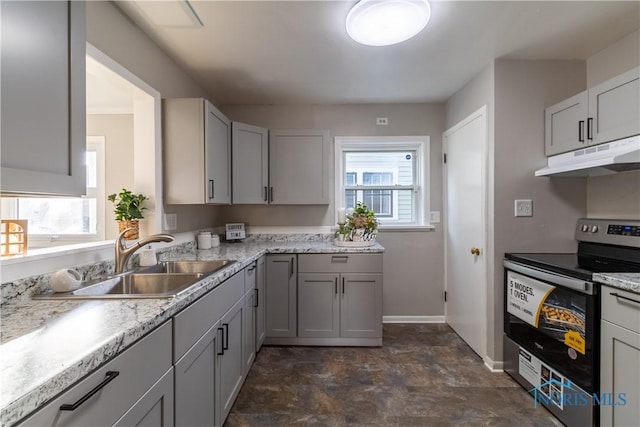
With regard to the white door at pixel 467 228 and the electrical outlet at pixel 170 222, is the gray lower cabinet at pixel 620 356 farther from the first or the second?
the electrical outlet at pixel 170 222

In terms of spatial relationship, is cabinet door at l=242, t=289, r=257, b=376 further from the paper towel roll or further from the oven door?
the oven door

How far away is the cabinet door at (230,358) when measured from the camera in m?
1.59

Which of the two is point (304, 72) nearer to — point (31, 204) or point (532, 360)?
point (532, 360)

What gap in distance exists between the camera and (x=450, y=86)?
2.83 m

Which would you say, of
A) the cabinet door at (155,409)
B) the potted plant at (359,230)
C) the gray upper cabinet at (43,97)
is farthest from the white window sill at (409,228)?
the gray upper cabinet at (43,97)

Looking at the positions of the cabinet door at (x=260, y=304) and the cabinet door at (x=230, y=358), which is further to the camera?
the cabinet door at (x=260, y=304)

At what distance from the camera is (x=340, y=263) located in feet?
8.80

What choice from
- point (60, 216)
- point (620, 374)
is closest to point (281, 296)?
point (620, 374)

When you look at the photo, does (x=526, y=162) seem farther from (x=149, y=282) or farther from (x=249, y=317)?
(x=149, y=282)

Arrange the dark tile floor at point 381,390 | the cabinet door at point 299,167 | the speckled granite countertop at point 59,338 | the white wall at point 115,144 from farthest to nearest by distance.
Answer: the white wall at point 115,144
the cabinet door at point 299,167
the dark tile floor at point 381,390
the speckled granite countertop at point 59,338

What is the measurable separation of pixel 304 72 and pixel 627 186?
2.48m

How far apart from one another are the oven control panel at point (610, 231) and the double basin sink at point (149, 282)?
244 cm

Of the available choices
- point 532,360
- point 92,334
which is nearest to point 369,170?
point 532,360

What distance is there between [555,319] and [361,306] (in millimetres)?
1382
